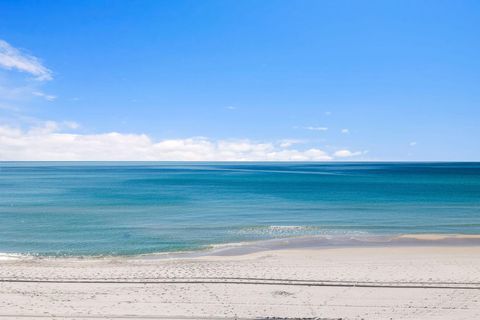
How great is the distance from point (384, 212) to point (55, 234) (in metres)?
32.2

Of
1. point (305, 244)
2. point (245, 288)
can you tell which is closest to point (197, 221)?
point (305, 244)

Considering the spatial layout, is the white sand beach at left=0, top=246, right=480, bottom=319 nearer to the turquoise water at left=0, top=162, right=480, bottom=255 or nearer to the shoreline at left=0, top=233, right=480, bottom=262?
the shoreline at left=0, top=233, right=480, bottom=262

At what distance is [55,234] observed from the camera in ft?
103

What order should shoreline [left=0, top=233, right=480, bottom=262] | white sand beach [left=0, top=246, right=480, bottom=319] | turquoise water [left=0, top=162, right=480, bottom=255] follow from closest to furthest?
1. white sand beach [left=0, top=246, right=480, bottom=319]
2. shoreline [left=0, top=233, right=480, bottom=262]
3. turquoise water [left=0, top=162, right=480, bottom=255]

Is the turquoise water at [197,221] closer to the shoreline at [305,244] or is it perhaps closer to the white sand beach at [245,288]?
the shoreline at [305,244]

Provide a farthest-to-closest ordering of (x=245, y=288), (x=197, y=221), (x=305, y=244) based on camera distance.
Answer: (x=197, y=221)
(x=305, y=244)
(x=245, y=288)

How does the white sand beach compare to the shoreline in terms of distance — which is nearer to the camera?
the white sand beach

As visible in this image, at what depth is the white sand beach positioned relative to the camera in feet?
46.5

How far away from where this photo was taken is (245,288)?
16797 mm

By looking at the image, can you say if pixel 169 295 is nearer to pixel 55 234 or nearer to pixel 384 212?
pixel 55 234

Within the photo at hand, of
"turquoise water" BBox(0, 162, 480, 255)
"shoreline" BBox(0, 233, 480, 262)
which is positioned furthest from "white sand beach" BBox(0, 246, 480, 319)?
"turquoise water" BBox(0, 162, 480, 255)

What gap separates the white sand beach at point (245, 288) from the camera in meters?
14.2

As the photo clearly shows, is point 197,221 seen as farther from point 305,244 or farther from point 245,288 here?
point 245,288

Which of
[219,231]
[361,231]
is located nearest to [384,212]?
[361,231]
